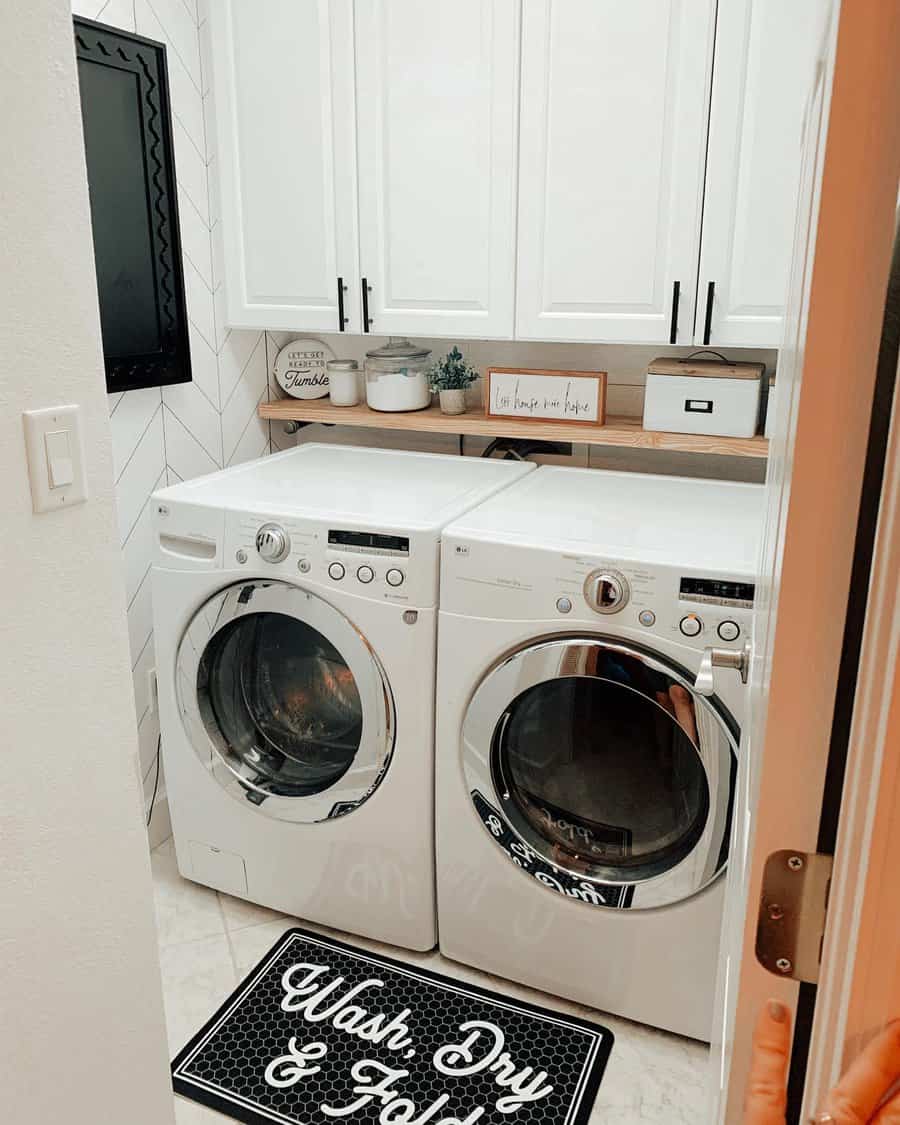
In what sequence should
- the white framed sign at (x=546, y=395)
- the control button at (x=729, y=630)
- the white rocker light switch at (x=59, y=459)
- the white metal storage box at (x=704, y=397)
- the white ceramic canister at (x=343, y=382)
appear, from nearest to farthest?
1. the white rocker light switch at (x=59, y=459)
2. the control button at (x=729, y=630)
3. the white metal storage box at (x=704, y=397)
4. the white framed sign at (x=546, y=395)
5. the white ceramic canister at (x=343, y=382)

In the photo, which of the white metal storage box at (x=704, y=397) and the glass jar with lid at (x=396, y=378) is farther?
the glass jar with lid at (x=396, y=378)

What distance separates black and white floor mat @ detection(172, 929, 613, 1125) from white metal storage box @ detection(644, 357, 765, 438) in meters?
1.28

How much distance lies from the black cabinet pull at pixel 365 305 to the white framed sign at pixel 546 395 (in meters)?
0.32

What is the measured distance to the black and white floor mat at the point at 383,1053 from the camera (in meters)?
1.73

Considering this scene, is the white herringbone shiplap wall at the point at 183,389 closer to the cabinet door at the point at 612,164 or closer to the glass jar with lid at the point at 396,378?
the glass jar with lid at the point at 396,378

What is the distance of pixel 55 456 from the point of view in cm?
108

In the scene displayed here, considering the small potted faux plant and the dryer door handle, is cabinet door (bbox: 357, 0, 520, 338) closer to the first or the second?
the small potted faux plant

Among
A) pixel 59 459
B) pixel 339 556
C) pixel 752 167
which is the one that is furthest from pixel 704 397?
pixel 59 459

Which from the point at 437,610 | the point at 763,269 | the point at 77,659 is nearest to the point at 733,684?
the point at 437,610

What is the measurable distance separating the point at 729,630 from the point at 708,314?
0.71m

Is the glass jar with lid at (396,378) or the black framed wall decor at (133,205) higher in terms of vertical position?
the black framed wall decor at (133,205)

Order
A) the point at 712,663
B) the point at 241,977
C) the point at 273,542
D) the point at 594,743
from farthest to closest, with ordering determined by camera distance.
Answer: the point at 241,977
the point at 273,542
the point at 594,743
the point at 712,663

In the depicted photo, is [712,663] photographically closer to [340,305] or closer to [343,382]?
[340,305]

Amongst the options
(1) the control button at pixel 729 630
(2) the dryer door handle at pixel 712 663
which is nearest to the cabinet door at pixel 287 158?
(1) the control button at pixel 729 630
